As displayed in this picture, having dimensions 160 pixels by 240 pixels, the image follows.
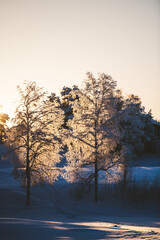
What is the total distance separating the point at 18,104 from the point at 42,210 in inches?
282

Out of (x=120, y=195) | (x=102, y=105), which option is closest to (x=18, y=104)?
(x=102, y=105)

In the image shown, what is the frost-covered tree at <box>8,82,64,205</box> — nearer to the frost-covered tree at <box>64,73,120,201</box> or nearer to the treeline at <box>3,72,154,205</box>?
the treeline at <box>3,72,154,205</box>

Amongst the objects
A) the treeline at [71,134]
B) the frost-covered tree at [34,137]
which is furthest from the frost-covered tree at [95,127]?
the frost-covered tree at [34,137]

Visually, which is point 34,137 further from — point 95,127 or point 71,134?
point 95,127

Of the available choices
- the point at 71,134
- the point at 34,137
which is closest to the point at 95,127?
the point at 71,134

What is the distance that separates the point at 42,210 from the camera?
15414 millimetres

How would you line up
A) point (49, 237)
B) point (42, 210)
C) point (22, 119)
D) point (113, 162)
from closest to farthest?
point (49, 237)
point (42, 210)
point (22, 119)
point (113, 162)

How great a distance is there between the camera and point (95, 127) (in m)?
17.9

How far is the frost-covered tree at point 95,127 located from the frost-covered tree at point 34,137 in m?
1.53

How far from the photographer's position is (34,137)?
17.1 meters

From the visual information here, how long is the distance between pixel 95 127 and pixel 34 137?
439 centimetres

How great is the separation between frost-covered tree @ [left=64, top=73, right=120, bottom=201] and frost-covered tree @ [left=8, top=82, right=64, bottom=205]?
1529 mm

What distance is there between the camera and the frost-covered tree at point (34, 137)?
1683 centimetres

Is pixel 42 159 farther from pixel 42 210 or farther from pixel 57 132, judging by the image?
pixel 42 210
